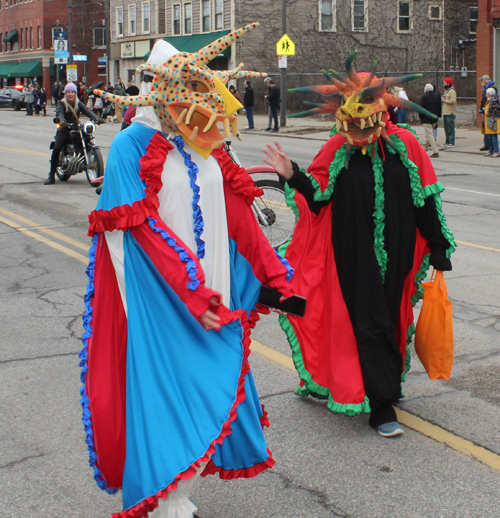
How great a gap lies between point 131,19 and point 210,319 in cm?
4933

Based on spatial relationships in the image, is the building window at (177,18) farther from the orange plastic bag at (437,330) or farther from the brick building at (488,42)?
the orange plastic bag at (437,330)

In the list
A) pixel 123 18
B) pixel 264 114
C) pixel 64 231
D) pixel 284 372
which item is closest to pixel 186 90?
pixel 284 372

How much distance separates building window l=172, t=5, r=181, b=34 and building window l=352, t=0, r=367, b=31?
10.2 meters

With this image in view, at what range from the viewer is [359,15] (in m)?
41.8

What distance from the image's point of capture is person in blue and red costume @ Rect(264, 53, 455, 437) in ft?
13.1

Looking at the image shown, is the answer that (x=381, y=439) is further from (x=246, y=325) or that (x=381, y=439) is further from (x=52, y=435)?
(x=52, y=435)

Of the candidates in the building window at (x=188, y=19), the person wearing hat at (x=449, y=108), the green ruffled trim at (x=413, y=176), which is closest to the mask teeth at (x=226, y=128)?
the green ruffled trim at (x=413, y=176)

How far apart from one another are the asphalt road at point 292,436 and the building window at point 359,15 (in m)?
36.8

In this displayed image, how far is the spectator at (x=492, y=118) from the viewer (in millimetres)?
18328

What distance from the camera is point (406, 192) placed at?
4.06m

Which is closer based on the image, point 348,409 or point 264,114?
point 348,409

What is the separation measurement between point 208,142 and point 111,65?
51248 millimetres

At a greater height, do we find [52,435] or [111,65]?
[111,65]

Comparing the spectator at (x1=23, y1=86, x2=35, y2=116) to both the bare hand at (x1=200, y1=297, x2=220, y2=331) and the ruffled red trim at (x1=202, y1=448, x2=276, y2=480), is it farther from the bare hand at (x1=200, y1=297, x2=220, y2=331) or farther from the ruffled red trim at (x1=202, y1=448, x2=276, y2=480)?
the bare hand at (x1=200, y1=297, x2=220, y2=331)
